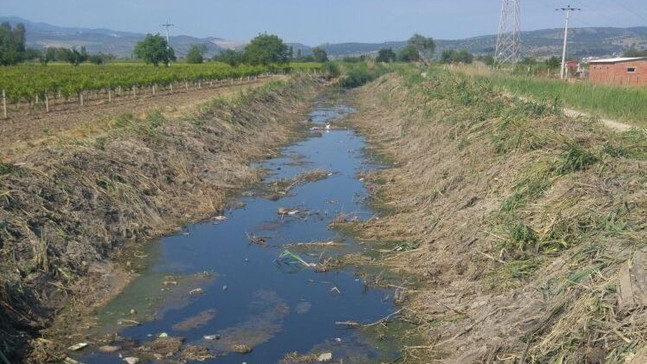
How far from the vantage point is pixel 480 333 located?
672 centimetres

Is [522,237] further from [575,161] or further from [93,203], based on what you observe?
[93,203]

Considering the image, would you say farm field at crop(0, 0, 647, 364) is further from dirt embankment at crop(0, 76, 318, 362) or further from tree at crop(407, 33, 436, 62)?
tree at crop(407, 33, 436, 62)

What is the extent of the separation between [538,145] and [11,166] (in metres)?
9.80

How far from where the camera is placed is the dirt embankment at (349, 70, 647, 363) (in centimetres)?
586

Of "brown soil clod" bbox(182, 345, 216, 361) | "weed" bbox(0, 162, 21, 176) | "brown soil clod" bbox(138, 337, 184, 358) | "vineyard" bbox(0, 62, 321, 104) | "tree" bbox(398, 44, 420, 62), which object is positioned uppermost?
"tree" bbox(398, 44, 420, 62)

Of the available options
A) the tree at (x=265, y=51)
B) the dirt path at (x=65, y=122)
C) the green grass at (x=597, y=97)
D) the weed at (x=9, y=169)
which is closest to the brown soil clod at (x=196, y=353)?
the weed at (x=9, y=169)

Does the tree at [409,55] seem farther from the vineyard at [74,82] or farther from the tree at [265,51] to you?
the vineyard at [74,82]

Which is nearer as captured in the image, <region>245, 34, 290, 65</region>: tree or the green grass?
the green grass

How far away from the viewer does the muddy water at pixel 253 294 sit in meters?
7.66

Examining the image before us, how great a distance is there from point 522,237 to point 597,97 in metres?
17.4

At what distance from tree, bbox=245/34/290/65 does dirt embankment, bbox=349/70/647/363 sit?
193 ft

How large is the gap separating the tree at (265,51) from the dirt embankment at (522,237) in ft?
193

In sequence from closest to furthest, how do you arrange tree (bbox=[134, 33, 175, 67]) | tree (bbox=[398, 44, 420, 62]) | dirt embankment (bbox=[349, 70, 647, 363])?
dirt embankment (bbox=[349, 70, 647, 363]), tree (bbox=[134, 33, 175, 67]), tree (bbox=[398, 44, 420, 62])

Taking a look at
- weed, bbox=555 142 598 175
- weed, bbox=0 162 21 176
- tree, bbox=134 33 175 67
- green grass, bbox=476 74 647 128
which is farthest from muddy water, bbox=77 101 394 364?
tree, bbox=134 33 175 67
